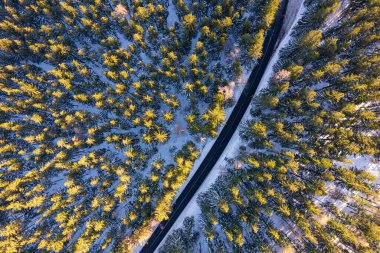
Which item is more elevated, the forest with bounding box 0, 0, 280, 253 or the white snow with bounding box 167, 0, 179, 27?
the white snow with bounding box 167, 0, 179, 27

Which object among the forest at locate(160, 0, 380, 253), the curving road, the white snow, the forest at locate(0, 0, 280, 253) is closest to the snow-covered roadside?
the curving road

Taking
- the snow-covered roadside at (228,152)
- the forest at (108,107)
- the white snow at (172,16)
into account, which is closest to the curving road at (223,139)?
the snow-covered roadside at (228,152)

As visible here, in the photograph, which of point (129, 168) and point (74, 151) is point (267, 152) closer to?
point (129, 168)

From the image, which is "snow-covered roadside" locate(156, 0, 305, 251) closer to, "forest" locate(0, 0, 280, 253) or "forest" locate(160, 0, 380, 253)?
"forest" locate(160, 0, 380, 253)

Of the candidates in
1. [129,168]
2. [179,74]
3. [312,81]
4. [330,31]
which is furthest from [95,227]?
[330,31]

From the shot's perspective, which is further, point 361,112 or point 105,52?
point 105,52
